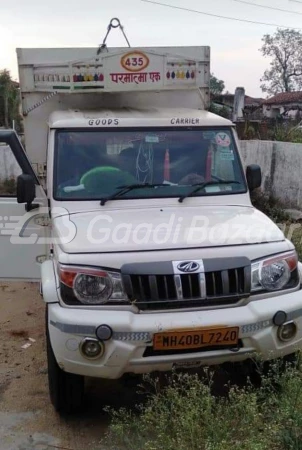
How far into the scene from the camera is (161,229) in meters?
3.82

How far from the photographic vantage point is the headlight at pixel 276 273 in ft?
11.6

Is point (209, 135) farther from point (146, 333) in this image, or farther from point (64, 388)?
point (64, 388)

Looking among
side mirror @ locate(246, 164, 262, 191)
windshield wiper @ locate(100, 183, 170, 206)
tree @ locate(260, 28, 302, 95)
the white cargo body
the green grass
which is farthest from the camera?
tree @ locate(260, 28, 302, 95)

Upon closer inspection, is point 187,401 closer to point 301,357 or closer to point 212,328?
point 212,328

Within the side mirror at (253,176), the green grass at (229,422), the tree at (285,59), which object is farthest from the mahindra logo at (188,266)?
the tree at (285,59)

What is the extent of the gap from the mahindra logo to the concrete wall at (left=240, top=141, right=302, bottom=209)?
7.36 m

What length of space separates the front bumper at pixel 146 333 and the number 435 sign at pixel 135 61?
3.02 metres

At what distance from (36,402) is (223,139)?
8.54 ft

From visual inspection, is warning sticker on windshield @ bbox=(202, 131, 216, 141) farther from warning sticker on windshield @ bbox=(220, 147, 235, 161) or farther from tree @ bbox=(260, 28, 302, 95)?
tree @ bbox=(260, 28, 302, 95)

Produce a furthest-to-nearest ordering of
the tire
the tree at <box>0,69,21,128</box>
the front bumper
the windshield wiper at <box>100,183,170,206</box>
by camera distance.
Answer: the tree at <box>0,69,21,128</box>
the windshield wiper at <box>100,183,170,206</box>
the tire
the front bumper

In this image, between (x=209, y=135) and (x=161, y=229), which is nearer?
(x=161, y=229)

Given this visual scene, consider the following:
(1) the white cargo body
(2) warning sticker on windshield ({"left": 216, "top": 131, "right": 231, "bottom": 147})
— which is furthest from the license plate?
(1) the white cargo body

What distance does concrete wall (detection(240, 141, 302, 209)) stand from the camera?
1067cm

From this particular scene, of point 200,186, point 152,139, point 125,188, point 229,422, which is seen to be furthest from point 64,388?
point 152,139
